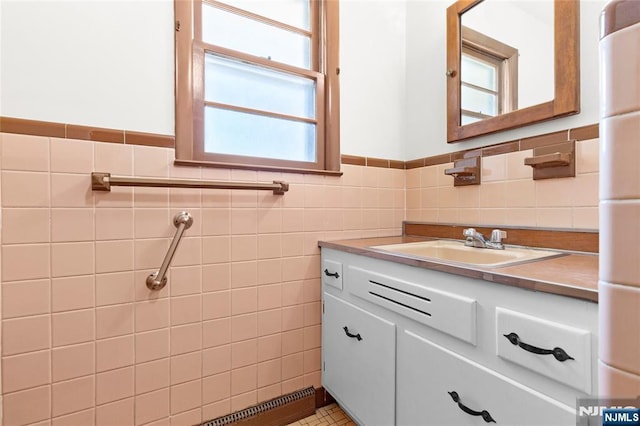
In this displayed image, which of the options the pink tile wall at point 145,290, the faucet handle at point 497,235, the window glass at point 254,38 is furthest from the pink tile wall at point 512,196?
the window glass at point 254,38

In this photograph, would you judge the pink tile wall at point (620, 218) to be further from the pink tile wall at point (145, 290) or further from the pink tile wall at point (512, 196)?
the pink tile wall at point (145, 290)

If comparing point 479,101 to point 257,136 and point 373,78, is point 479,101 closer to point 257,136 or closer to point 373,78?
point 373,78

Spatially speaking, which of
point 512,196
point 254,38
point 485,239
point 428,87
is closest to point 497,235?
point 485,239

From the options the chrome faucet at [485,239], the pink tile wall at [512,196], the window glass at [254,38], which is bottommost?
the chrome faucet at [485,239]

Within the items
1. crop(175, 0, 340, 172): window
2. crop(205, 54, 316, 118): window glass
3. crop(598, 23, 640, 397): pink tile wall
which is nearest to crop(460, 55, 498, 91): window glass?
crop(175, 0, 340, 172): window

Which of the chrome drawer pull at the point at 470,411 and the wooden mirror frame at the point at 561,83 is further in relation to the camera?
the wooden mirror frame at the point at 561,83

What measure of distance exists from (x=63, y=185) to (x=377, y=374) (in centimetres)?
125

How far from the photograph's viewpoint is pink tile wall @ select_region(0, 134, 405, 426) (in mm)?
957

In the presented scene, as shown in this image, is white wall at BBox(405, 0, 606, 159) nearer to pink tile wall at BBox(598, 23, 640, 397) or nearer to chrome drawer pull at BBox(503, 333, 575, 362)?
chrome drawer pull at BBox(503, 333, 575, 362)

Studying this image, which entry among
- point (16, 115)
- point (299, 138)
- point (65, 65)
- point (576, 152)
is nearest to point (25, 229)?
point (16, 115)

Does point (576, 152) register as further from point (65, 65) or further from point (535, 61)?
point (65, 65)

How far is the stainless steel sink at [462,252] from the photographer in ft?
3.64

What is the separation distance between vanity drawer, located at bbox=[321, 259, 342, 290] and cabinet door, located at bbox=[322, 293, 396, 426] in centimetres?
7

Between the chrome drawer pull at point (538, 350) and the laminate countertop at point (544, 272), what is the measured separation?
4.5 inches
